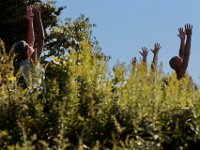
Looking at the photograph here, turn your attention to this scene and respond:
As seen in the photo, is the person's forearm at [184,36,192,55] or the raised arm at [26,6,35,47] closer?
the person's forearm at [184,36,192,55]

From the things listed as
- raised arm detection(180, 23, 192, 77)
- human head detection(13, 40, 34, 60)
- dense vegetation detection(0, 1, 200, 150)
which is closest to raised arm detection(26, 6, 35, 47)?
human head detection(13, 40, 34, 60)

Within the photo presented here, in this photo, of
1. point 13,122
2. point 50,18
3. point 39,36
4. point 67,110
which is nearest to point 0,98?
point 13,122

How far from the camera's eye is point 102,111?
15.1 ft

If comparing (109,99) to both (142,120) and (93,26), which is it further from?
(93,26)

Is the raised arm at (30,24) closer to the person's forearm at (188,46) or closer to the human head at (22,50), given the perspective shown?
the human head at (22,50)

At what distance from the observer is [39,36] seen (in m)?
8.25

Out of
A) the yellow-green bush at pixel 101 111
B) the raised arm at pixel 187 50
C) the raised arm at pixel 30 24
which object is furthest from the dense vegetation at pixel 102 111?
the raised arm at pixel 30 24

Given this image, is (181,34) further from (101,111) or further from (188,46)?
(101,111)

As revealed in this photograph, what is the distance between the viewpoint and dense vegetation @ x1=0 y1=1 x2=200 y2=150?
4348 millimetres

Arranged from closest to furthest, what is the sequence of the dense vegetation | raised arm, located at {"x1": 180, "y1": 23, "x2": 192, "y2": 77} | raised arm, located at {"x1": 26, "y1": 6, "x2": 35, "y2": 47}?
the dense vegetation → raised arm, located at {"x1": 180, "y1": 23, "x2": 192, "y2": 77} → raised arm, located at {"x1": 26, "y1": 6, "x2": 35, "y2": 47}

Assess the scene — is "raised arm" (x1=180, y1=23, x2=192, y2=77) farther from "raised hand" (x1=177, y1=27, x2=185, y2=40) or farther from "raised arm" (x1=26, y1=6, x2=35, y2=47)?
"raised arm" (x1=26, y1=6, x2=35, y2=47)

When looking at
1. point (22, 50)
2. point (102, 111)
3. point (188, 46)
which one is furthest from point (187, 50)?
point (102, 111)

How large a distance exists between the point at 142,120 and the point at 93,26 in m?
29.2

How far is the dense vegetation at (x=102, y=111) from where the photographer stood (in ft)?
14.3
